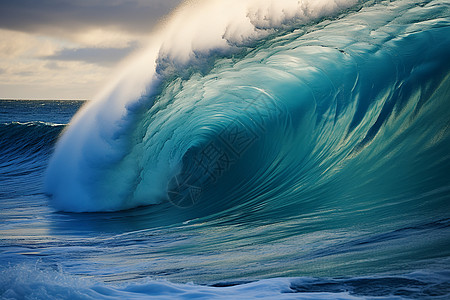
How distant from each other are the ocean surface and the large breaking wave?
3 cm

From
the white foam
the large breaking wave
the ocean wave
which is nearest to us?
the ocean wave

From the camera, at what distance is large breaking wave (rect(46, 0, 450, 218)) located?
19.7ft

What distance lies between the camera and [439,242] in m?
3.46

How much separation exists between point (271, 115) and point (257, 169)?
131cm

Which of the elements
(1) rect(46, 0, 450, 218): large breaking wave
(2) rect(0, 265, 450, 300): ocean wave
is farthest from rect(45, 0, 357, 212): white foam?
(2) rect(0, 265, 450, 300): ocean wave

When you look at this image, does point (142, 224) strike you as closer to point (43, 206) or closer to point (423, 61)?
point (43, 206)

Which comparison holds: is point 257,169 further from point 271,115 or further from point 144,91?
point 144,91

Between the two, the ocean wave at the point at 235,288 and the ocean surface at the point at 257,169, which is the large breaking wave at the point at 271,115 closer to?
the ocean surface at the point at 257,169

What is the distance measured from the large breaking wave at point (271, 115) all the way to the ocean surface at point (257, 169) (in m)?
0.03

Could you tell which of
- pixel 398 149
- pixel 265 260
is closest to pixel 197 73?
pixel 398 149

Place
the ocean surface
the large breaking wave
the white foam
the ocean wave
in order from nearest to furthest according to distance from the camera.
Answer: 1. the ocean wave
2. the ocean surface
3. the large breaking wave
4. the white foam

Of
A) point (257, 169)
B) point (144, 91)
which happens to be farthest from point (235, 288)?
point (144, 91)

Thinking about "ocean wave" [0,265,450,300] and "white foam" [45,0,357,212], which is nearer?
"ocean wave" [0,265,450,300]

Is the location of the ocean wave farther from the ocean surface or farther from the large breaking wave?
the large breaking wave
